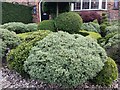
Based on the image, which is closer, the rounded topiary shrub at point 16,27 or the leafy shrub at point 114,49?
the leafy shrub at point 114,49

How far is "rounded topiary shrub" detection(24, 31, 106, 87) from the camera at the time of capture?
136 inches

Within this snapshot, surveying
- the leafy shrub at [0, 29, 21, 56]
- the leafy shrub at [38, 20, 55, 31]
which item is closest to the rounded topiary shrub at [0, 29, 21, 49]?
the leafy shrub at [0, 29, 21, 56]

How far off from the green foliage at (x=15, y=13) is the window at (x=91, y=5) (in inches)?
119

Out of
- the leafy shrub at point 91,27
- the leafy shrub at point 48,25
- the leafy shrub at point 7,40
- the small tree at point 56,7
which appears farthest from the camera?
the leafy shrub at point 91,27

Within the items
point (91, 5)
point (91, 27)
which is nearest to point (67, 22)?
point (91, 27)

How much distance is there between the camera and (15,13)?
1495 cm

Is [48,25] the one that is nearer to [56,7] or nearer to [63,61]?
[56,7]

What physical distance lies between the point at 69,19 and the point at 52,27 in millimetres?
748

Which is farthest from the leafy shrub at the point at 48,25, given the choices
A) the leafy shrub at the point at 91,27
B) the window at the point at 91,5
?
the window at the point at 91,5

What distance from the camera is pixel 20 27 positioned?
1054 cm

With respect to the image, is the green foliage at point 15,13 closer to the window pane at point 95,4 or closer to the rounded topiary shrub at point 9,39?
the window pane at point 95,4

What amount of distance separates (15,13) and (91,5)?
5066 mm

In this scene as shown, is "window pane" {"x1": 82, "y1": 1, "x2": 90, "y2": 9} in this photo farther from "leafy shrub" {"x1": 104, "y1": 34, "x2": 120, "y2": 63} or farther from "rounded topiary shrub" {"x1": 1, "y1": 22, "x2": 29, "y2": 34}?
"leafy shrub" {"x1": 104, "y1": 34, "x2": 120, "y2": 63}

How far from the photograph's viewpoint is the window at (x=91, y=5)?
614 inches
